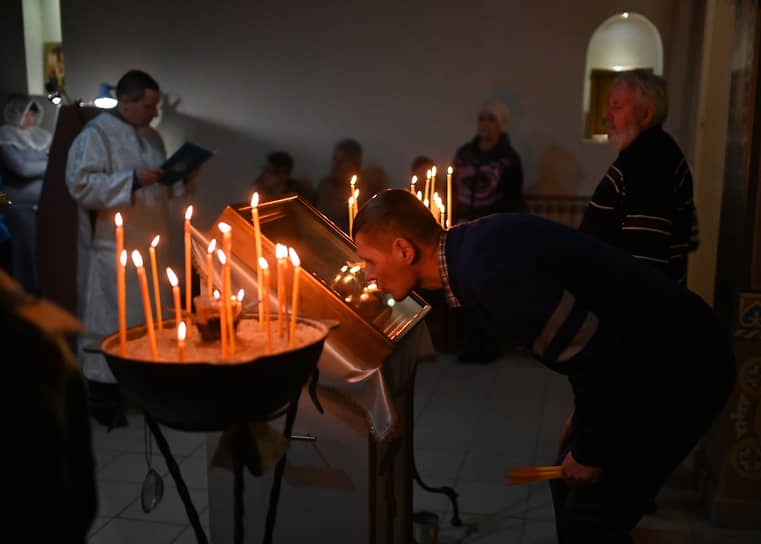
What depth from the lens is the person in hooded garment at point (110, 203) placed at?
4188mm

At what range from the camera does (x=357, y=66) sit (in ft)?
22.6

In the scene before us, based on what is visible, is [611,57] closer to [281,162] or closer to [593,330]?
[281,162]

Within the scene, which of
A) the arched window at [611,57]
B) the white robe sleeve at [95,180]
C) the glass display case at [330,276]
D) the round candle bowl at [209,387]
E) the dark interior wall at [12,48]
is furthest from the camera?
the dark interior wall at [12,48]

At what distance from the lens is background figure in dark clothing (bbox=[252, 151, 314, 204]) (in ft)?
21.0

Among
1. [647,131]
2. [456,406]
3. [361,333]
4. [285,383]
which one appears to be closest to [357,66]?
[456,406]

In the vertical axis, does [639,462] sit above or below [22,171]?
below

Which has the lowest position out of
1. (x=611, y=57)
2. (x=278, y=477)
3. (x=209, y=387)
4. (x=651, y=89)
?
(x=278, y=477)

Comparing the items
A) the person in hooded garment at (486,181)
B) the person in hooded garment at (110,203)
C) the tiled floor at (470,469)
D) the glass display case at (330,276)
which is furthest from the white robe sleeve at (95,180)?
the person in hooded garment at (486,181)

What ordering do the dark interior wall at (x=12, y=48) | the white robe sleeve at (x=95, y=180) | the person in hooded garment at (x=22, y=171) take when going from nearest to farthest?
the white robe sleeve at (x=95, y=180)
the person in hooded garment at (x=22, y=171)
the dark interior wall at (x=12, y=48)

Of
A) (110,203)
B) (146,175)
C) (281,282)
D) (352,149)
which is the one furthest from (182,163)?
(281,282)

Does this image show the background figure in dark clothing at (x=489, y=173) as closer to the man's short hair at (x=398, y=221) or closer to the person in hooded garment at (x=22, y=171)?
the man's short hair at (x=398, y=221)

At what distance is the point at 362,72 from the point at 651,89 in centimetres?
424

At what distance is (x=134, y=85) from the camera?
4246 millimetres

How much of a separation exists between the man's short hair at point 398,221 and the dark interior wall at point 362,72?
4.62m
